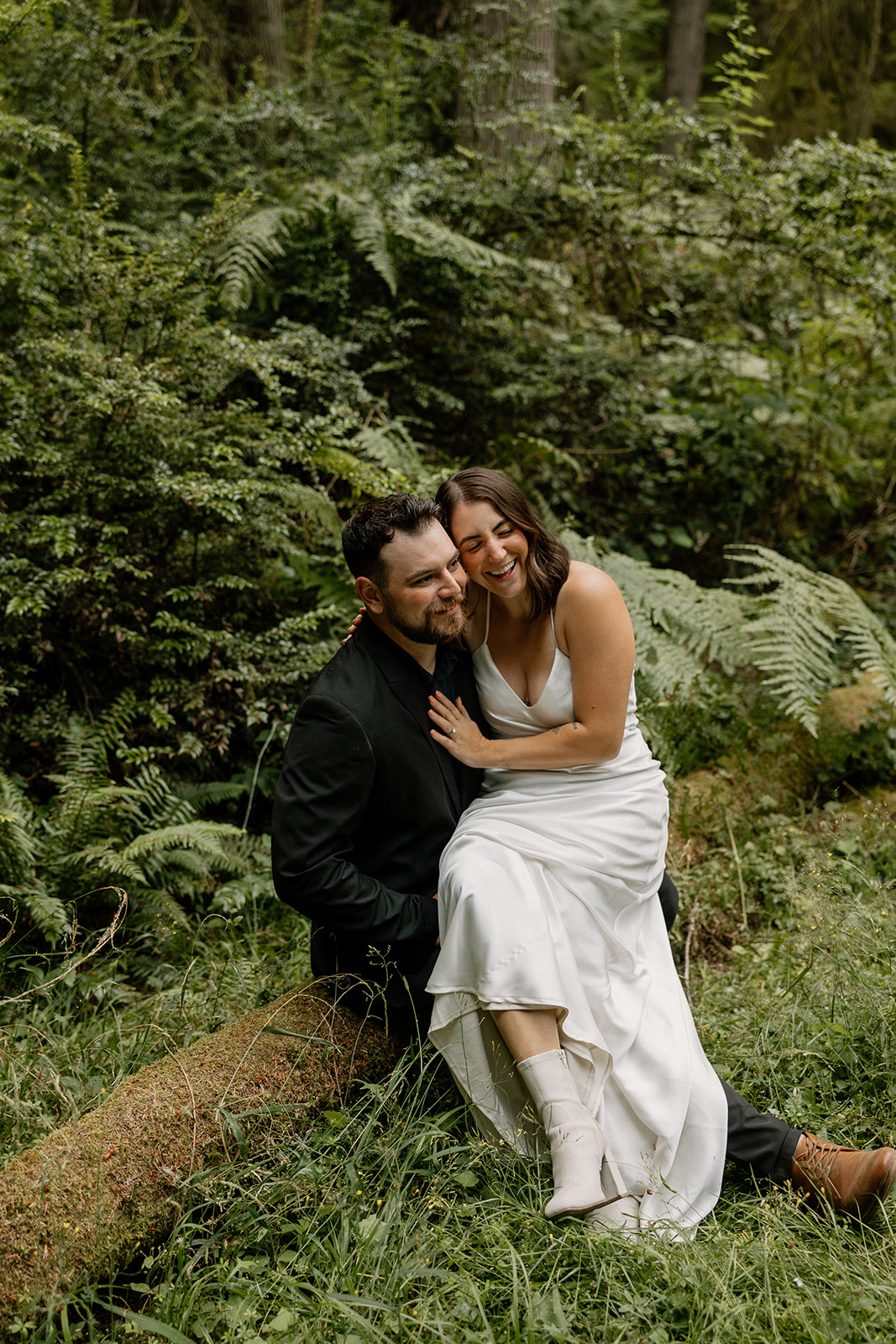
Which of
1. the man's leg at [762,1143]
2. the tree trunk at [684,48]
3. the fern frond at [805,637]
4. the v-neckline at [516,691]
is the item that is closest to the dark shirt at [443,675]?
the v-neckline at [516,691]

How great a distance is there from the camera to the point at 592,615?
2.74 metres

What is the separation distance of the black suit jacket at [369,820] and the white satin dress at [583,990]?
117 millimetres

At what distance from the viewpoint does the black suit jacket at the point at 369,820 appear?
242cm

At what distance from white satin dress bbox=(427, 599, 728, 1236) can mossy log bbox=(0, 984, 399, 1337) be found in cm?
35

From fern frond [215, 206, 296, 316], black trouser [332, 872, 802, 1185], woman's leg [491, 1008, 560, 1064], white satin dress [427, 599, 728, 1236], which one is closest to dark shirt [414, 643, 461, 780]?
white satin dress [427, 599, 728, 1236]

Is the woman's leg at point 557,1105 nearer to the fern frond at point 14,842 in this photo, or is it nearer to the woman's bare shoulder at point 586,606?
the woman's bare shoulder at point 586,606

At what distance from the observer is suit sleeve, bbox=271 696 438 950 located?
7.87 ft

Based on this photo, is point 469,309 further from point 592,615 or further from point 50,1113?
point 50,1113

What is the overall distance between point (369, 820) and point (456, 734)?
360mm

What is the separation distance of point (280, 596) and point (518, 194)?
3.07 meters

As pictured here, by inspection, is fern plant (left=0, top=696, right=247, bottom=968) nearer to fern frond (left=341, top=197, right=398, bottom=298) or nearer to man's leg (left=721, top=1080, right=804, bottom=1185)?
man's leg (left=721, top=1080, right=804, bottom=1185)

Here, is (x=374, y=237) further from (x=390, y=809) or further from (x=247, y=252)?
(x=390, y=809)

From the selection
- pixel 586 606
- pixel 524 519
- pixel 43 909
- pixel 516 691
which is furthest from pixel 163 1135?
pixel 524 519

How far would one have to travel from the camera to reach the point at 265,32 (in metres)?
7.09
